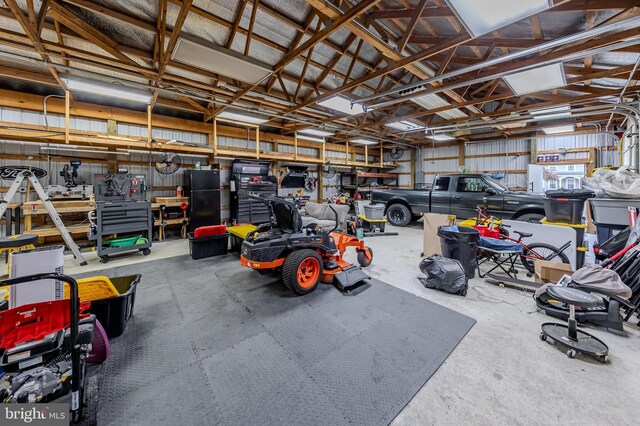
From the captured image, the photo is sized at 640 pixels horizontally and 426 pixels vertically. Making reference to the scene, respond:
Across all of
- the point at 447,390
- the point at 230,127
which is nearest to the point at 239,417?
the point at 447,390

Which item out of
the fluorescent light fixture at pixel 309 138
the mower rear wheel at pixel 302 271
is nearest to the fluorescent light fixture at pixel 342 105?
the fluorescent light fixture at pixel 309 138

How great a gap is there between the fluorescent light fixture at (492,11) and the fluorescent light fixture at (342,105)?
2.63 meters

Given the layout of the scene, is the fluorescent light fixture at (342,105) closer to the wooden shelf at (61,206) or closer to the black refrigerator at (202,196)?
the black refrigerator at (202,196)

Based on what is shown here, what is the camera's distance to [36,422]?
1248 mm

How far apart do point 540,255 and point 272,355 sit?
398 cm

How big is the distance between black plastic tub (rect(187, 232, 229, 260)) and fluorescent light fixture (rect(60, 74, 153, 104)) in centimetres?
272

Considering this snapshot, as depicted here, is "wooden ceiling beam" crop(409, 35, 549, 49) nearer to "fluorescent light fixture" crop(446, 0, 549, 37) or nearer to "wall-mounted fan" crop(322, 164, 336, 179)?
"fluorescent light fixture" crop(446, 0, 549, 37)

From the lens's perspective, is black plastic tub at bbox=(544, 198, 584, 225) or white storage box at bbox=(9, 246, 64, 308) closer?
white storage box at bbox=(9, 246, 64, 308)

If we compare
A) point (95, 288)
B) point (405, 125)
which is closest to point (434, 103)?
point (405, 125)

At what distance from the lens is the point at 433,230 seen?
445cm

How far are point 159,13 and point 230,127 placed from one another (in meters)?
4.36

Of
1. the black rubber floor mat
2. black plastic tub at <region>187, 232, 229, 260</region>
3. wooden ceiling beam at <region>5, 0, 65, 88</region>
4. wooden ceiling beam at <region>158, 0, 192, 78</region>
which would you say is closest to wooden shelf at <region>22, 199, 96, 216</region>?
black plastic tub at <region>187, 232, 229, 260</region>

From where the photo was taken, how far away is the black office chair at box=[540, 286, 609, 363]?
1.81 metres

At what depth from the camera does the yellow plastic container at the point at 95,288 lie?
7.13ft
